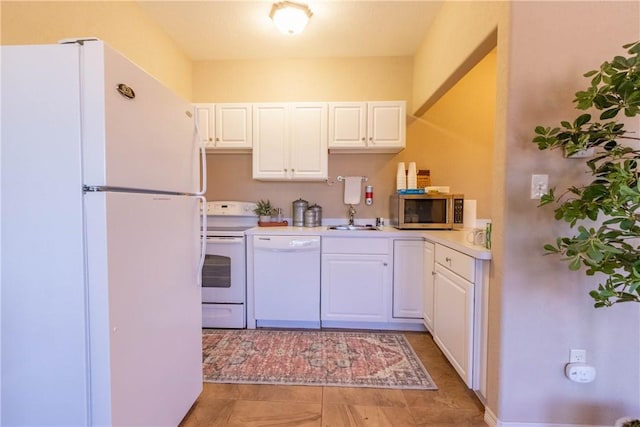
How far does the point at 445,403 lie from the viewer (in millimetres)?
1654

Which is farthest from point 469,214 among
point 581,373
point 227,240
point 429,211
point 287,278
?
point 227,240

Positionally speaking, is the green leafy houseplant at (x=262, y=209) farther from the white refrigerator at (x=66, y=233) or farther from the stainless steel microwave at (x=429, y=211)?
the white refrigerator at (x=66, y=233)

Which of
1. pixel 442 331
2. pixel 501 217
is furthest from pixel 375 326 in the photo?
pixel 501 217

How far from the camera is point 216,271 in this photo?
2529 millimetres

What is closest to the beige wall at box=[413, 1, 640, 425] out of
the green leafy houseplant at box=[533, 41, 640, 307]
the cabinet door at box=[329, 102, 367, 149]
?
the green leafy houseplant at box=[533, 41, 640, 307]

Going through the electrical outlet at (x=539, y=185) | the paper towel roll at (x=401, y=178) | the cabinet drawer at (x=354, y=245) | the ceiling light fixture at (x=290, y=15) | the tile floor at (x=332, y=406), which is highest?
the ceiling light fixture at (x=290, y=15)

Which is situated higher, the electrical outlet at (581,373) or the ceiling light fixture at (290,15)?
the ceiling light fixture at (290,15)

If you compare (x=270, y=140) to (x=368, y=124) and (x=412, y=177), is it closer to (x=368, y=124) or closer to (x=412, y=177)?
(x=368, y=124)

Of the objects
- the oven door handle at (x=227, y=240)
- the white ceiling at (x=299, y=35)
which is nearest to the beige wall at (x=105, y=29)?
the white ceiling at (x=299, y=35)

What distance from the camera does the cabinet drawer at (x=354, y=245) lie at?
97.7 inches

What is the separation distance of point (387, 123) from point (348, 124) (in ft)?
1.22

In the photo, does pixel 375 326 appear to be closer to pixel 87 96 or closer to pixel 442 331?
pixel 442 331

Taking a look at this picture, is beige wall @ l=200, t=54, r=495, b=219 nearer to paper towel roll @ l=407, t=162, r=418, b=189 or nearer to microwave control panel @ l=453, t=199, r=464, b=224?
paper towel roll @ l=407, t=162, r=418, b=189

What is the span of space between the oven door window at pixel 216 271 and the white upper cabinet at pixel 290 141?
89 cm
